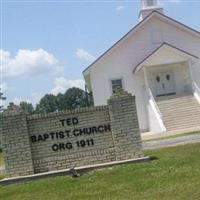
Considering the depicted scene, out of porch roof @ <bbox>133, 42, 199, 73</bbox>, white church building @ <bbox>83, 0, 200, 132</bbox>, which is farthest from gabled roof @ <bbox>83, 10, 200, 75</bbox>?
porch roof @ <bbox>133, 42, 199, 73</bbox>

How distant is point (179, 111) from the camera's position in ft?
101

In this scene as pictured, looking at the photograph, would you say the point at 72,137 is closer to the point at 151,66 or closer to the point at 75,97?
the point at 151,66

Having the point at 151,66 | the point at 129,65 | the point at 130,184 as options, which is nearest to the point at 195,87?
the point at 151,66

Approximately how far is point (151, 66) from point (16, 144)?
21856 mm

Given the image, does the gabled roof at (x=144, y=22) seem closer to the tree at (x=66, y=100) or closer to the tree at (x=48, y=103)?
the tree at (x=66, y=100)

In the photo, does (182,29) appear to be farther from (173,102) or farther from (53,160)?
(53,160)

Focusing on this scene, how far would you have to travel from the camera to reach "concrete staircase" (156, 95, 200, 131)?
95.9 ft

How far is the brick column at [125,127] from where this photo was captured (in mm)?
12898

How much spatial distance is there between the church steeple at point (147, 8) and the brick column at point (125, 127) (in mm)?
25318

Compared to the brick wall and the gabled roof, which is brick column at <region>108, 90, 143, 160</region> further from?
the gabled roof

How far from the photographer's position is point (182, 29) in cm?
3519

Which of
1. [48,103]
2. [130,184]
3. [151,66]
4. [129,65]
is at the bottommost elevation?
[130,184]

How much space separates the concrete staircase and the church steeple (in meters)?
7.32

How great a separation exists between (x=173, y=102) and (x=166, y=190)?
23.7m
